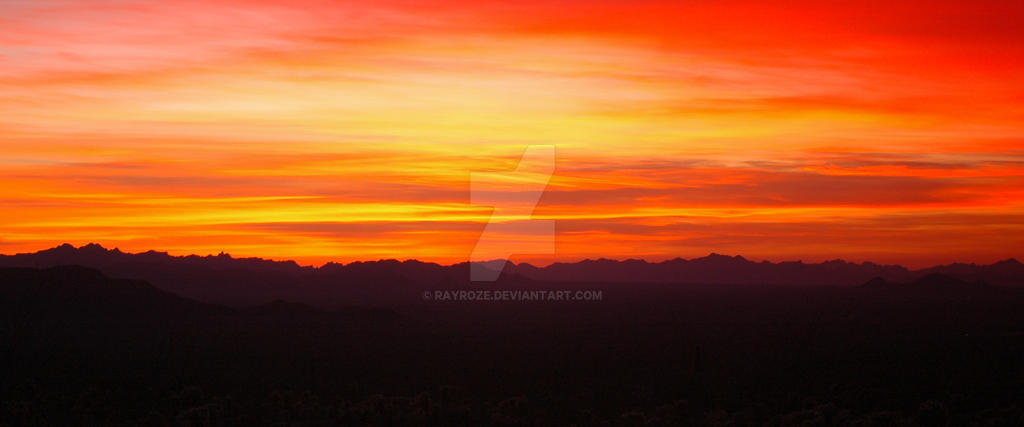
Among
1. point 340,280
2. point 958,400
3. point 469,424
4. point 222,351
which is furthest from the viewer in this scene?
point 340,280

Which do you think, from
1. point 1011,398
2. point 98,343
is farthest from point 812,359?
point 98,343

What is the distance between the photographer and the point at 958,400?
40094mm

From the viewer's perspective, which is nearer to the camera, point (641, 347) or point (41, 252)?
point (641, 347)

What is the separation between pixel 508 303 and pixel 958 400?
283 feet

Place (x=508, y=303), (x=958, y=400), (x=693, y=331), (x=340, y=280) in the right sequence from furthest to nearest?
(x=340, y=280) → (x=508, y=303) → (x=693, y=331) → (x=958, y=400)

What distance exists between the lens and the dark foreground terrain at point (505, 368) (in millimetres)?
38281

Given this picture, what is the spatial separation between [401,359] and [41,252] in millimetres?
163848

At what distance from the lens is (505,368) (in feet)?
173

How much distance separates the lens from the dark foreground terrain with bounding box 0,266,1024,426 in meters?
38.3

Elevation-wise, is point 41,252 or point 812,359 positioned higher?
point 41,252

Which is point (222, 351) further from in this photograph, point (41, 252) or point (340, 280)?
point (41, 252)

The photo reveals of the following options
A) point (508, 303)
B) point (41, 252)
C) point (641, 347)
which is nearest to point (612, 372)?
point (641, 347)

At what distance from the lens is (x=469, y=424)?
3725cm

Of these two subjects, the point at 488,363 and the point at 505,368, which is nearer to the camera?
the point at 505,368
